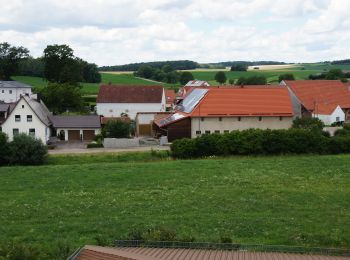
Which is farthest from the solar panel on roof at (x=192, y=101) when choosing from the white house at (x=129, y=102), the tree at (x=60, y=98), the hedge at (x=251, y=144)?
the tree at (x=60, y=98)

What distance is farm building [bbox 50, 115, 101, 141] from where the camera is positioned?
49469 millimetres

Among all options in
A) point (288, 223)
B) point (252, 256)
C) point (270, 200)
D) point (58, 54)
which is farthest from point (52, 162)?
point (58, 54)

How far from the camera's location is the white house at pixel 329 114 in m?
55.2

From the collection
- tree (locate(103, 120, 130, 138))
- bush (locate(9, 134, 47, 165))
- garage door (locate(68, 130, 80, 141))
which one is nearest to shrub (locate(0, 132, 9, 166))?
bush (locate(9, 134, 47, 165))

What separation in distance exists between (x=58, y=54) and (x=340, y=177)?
61.2m

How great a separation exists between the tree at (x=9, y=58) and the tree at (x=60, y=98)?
43.6m

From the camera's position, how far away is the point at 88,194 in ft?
83.9

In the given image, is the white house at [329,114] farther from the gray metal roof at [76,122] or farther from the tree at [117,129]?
the gray metal roof at [76,122]

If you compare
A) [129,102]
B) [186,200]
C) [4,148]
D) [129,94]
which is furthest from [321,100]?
[186,200]

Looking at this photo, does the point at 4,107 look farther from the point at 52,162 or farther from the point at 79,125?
the point at 52,162

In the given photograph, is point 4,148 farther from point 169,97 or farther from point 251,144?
point 169,97

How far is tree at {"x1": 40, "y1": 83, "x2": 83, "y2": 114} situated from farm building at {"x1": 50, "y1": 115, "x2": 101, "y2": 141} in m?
12.1

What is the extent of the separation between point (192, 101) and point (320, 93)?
1915 centimetres

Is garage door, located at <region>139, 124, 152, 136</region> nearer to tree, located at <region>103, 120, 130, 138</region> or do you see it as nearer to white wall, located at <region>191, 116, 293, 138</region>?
tree, located at <region>103, 120, 130, 138</region>
